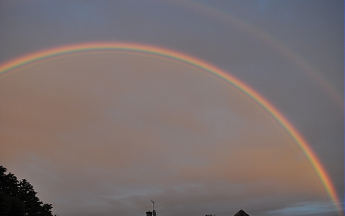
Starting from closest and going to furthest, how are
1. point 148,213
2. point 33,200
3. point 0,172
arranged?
point 0,172, point 33,200, point 148,213

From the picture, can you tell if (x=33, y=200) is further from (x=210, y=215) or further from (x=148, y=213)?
(x=210, y=215)

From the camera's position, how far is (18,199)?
41656 millimetres

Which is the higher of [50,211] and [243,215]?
[50,211]

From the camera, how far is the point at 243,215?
149 feet

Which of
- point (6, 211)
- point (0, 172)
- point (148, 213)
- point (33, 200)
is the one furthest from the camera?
point (148, 213)

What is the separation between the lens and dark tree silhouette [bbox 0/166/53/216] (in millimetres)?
37281

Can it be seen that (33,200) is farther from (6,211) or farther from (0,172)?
(6,211)

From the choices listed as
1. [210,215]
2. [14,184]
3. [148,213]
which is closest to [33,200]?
[14,184]

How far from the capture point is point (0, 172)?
43.6m

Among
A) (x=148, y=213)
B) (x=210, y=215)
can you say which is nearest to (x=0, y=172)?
(x=148, y=213)

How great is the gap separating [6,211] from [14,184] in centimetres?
921

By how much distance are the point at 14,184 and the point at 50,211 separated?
10948mm

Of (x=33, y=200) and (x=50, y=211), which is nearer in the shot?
(x=33, y=200)

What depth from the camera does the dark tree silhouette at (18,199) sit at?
122 ft
